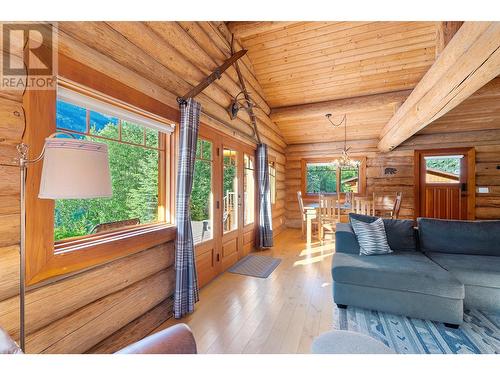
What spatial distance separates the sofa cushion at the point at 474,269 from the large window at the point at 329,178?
3.89 metres

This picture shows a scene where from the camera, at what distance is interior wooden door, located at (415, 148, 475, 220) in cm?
532

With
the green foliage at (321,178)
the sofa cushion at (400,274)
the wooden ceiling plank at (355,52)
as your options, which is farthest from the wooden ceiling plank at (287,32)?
the green foliage at (321,178)

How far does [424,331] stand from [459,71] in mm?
2327

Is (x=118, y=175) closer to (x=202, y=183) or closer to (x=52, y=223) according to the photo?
(x=52, y=223)

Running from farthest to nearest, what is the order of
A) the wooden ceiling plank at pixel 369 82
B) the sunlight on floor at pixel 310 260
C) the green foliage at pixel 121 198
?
the wooden ceiling plank at pixel 369 82, the sunlight on floor at pixel 310 260, the green foliage at pixel 121 198

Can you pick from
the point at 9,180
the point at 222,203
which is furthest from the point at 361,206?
the point at 9,180

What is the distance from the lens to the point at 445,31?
219cm

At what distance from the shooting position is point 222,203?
3.39 metres

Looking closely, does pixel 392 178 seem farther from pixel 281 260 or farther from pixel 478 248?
pixel 281 260

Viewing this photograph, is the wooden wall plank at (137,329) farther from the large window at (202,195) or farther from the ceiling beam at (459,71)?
the ceiling beam at (459,71)

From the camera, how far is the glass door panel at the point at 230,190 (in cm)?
352

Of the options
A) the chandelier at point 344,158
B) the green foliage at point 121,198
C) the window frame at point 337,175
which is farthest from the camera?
the window frame at point 337,175

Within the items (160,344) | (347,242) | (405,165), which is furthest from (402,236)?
(405,165)
